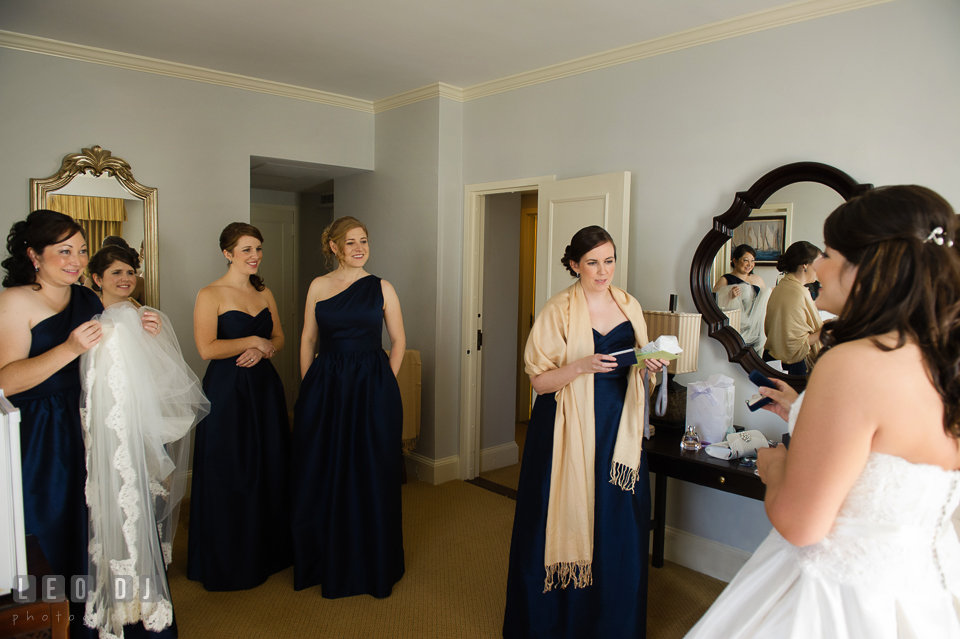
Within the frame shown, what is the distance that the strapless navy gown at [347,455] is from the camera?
296 cm

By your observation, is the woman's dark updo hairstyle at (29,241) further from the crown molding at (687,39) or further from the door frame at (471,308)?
the crown molding at (687,39)

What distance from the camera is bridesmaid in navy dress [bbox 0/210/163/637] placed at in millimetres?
2127

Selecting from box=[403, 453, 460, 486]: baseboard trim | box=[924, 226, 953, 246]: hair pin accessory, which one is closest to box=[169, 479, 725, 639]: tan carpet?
box=[403, 453, 460, 486]: baseboard trim

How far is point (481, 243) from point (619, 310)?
207cm

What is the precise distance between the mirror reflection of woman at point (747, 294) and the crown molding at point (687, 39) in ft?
3.45

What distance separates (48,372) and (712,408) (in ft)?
8.72

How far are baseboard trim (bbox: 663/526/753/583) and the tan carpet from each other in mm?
53

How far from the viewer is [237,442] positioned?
303 centimetres

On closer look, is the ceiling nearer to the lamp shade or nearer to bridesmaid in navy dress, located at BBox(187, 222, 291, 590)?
bridesmaid in navy dress, located at BBox(187, 222, 291, 590)

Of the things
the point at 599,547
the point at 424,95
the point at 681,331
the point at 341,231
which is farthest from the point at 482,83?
the point at 599,547

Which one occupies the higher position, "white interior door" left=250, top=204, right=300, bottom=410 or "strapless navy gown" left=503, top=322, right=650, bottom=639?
"white interior door" left=250, top=204, right=300, bottom=410

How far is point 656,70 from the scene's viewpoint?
11.1 feet

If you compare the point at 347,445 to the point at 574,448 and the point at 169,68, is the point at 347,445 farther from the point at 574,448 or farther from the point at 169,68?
the point at 169,68

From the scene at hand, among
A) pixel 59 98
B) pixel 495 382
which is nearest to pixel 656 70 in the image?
pixel 495 382
